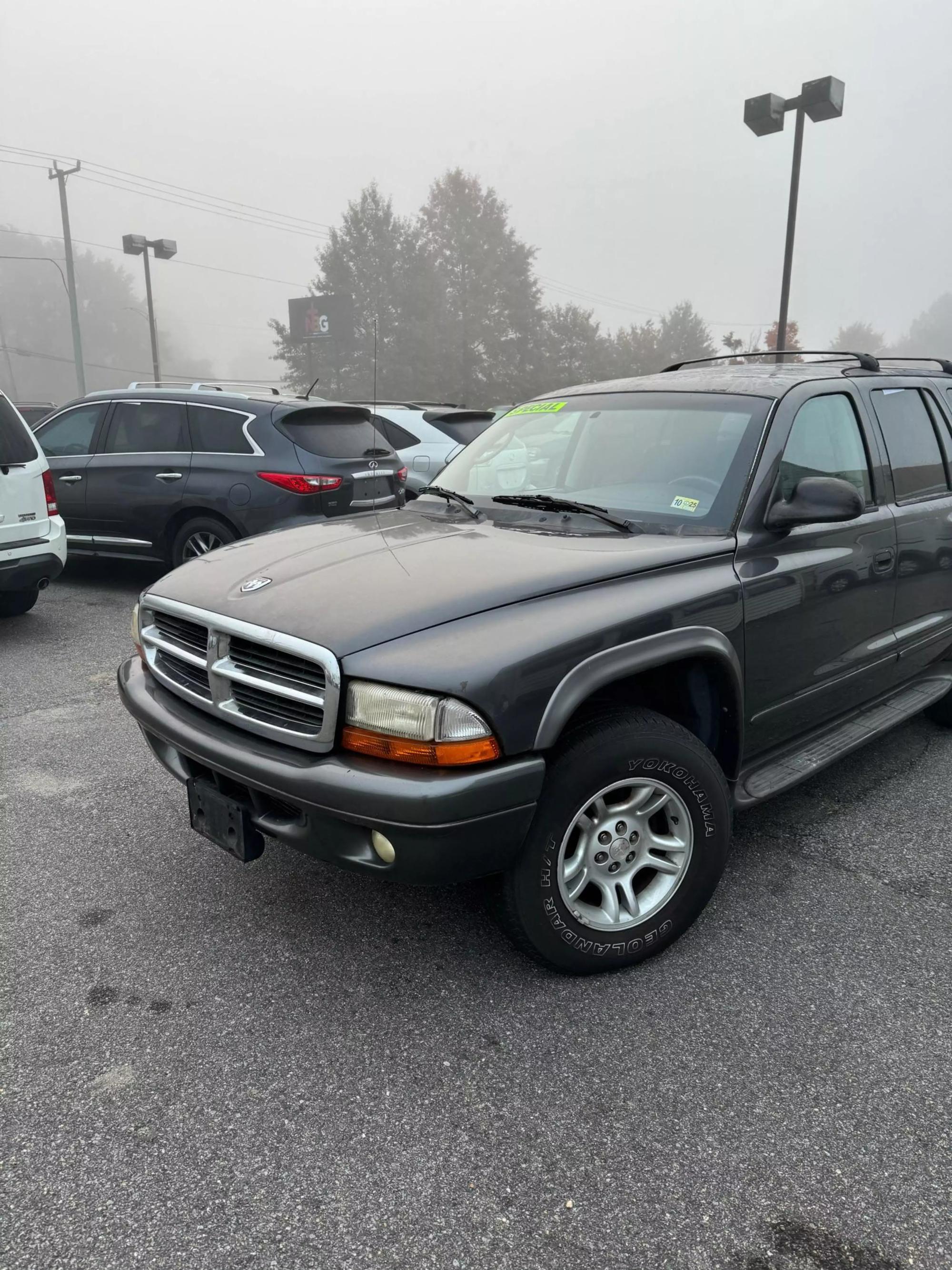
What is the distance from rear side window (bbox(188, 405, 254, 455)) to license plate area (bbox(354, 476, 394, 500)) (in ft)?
2.91

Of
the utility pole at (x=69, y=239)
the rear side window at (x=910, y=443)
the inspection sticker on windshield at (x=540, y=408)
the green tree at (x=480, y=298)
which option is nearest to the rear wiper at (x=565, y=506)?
the inspection sticker on windshield at (x=540, y=408)

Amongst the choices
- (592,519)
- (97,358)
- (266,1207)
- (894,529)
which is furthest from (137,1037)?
(97,358)

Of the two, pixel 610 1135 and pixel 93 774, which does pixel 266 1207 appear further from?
Result: pixel 93 774

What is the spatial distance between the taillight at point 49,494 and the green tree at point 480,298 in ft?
156

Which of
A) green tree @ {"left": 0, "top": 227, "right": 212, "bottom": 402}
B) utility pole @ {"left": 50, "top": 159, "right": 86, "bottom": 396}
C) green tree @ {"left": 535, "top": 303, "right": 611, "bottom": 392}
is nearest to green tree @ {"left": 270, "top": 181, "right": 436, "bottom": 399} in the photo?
green tree @ {"left": 535, "top": 303, "right": 611, "bottom": 392}

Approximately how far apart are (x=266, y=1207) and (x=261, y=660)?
1.30 meters

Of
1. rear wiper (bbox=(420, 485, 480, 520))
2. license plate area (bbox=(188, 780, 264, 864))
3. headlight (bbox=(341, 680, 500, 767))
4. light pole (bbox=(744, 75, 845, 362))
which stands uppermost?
light pole (bbox=(744, 75, 845, 362))

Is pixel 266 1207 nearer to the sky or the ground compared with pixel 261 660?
nearer to the ground

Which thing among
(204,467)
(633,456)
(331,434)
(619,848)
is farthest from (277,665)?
(204,467)

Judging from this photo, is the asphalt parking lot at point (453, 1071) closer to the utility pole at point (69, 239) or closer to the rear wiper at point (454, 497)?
the rear wiper at point (454, 497)

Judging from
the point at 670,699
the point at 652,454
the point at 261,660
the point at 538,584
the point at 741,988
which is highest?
the point at 652,454

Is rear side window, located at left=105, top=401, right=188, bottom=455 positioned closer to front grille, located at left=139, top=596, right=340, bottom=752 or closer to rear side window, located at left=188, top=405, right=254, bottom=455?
rear side window, located at left=188, top=405, right=254, bottom=455

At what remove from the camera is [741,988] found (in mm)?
2557

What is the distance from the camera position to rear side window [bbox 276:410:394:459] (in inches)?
277
